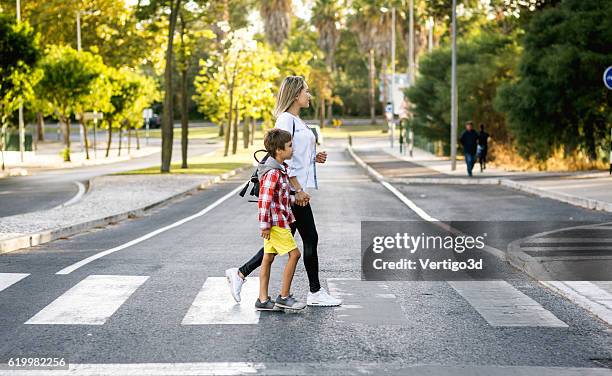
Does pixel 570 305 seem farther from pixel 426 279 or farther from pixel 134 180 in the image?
pixel 134 180

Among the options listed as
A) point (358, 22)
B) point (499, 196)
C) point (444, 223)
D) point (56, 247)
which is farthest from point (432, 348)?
point (358, 22)

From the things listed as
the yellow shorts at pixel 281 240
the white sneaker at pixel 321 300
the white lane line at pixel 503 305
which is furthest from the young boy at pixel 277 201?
the white lane line at pixel 503 305

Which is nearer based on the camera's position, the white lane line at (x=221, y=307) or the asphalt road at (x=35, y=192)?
the white lane line at (x=221, y=307)

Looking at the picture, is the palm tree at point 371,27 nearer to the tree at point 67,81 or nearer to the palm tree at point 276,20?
the palm tree at point 276,20

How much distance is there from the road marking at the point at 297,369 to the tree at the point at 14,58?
134 feet

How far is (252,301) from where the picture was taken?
9336 millimetres

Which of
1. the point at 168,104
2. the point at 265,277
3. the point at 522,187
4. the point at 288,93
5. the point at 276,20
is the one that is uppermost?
the point at 276,20

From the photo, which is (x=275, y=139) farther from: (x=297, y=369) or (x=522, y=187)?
(x=522, y=187)

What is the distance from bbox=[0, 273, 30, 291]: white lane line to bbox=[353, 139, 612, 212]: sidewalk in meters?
12.8

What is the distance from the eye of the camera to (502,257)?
12711 millimetres

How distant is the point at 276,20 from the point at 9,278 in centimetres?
8345

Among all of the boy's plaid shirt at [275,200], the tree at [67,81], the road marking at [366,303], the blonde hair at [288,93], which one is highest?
the tree at [67,81]

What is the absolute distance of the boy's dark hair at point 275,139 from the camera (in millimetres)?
8375

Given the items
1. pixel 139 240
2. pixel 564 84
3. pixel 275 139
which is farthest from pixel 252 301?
pixel 564 84
